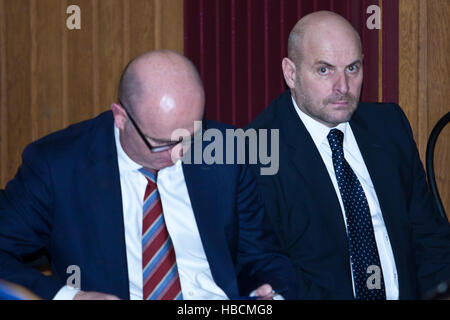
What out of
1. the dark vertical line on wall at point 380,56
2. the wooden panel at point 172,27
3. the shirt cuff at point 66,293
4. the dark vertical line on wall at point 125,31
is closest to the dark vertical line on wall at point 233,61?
the wooden panel at point 172,27

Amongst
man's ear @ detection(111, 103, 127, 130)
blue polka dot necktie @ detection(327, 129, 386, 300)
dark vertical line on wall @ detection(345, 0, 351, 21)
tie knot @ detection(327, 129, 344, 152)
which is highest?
dark vertical line on wall @ detection(345, 0, 351, 21)

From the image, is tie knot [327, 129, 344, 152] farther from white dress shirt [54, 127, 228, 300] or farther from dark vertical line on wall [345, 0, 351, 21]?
dark vertical line on wall [345, 0, 351, 21]

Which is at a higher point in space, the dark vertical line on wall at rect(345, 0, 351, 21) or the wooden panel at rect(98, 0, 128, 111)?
the dark vertical line on wall at rect(345, 0, 351, 21)

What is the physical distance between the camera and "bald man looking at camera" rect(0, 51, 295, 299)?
1685 mm

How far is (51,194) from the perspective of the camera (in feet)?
5.76

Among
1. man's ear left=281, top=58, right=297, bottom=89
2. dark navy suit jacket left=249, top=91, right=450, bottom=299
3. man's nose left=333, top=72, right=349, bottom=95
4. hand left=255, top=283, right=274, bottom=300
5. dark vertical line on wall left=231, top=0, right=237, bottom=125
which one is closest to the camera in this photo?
hand left=255, top=283, right=274, bottom=300

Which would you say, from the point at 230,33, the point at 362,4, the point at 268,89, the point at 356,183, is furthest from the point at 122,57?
the point at 356,183

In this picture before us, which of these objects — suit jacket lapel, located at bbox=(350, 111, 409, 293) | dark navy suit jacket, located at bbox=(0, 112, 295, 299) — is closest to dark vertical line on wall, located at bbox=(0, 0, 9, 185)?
dark navy suit jacket, located at bbox=(0, 112, 295, 299)

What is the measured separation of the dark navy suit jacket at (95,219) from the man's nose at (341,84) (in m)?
0.58

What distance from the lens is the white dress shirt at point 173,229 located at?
1781 millimetres

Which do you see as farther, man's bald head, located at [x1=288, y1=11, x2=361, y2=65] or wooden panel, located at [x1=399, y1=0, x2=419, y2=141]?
wooden panel, located at [x1=399, y1=0, x2=419, y2=141]

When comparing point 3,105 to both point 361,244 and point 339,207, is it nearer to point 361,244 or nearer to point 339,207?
point 339,207

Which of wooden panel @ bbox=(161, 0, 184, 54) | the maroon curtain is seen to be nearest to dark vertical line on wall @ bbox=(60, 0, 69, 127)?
wooden panel @ bbox=(161, 0, 184, 54)

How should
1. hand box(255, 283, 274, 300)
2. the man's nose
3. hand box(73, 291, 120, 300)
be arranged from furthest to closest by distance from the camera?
the man's nose, hand box(255, 283, 274, 300), hand box(73, 291, 120, 300)
